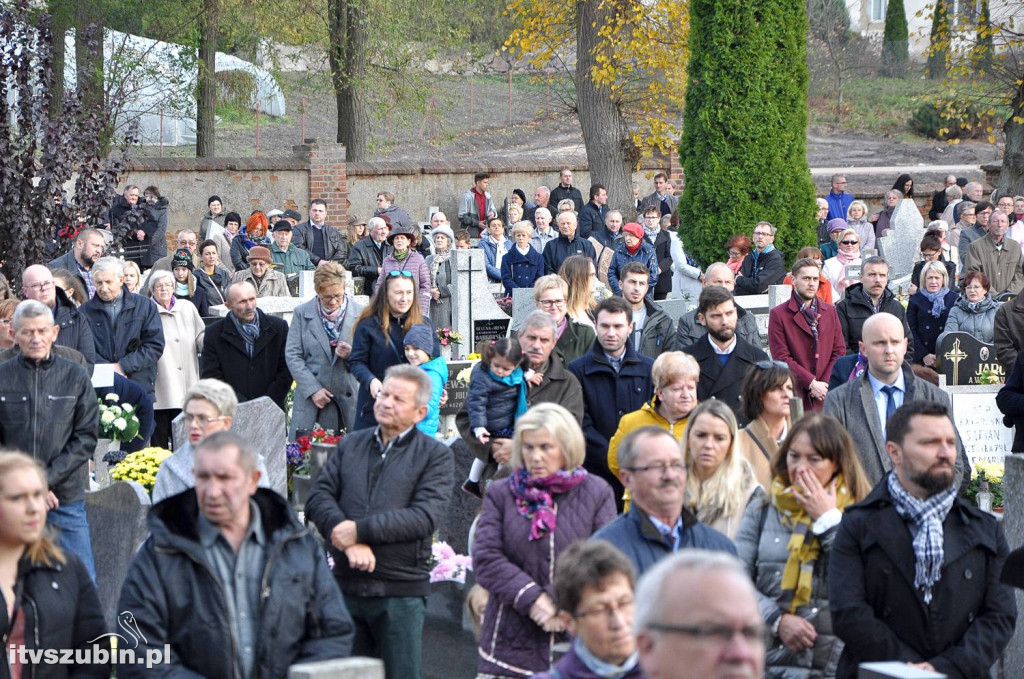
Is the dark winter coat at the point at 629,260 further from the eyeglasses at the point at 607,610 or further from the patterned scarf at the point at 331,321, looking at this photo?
the eyeglasses at the point at 607,610

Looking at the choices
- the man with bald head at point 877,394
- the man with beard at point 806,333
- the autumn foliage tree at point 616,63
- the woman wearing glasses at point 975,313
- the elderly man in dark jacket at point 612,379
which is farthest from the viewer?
the autumn foliage tree at point 616,63

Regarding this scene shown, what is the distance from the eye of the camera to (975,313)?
12758 millimetres

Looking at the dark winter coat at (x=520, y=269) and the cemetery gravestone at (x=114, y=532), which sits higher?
the dark winter coat at (x=520, y=269)

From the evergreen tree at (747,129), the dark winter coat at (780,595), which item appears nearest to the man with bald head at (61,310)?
the dark winter coat at (780,595)

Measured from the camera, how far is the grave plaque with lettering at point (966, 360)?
12086 millimetres

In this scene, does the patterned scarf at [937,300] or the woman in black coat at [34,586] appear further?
the patterned scarf at [937,300]

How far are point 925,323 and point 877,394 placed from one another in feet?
20.1

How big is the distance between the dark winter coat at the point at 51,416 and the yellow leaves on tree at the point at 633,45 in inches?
700

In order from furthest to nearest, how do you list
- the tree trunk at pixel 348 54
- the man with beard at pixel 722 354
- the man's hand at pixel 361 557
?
1. the tree trunk at pixel 348 54
2. the man with beard at pixel 722 354
3. the man's hand at pixel 361 557

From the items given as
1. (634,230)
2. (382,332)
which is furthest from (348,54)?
(382,332)

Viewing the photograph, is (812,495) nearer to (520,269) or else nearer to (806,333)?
(806,333)

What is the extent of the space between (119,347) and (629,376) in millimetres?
4220

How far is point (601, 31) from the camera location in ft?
80.0

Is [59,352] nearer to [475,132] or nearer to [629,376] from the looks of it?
[629,376]
